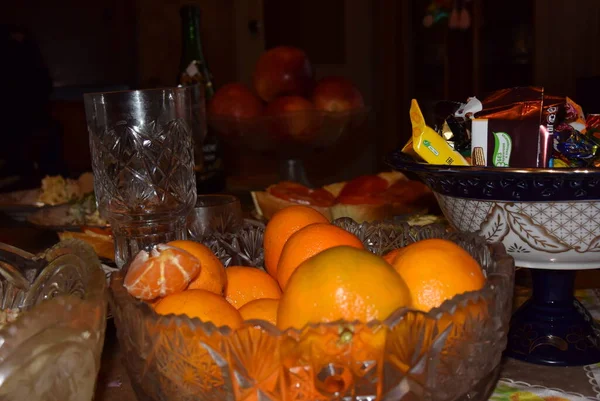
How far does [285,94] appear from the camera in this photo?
4.64 feet

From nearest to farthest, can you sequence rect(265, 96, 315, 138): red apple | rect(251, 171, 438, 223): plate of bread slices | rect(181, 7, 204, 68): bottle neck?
rect(251, 171, 438, 223): plate of bread slices < rect(265, 96, 315, 138): red apple < rect(181, 7, 204, 68): bottle neck

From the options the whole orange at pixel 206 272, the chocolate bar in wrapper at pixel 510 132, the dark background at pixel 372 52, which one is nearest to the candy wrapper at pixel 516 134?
the chocolate bar in wrapper at pixel 510 132

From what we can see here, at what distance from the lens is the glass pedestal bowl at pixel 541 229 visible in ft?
1.78

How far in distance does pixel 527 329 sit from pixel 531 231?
107 millimetres

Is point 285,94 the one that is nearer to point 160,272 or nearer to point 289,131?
point 289,131

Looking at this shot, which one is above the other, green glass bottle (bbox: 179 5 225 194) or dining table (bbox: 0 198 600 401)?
green glass bottle (bbox: 179 5 225 194)

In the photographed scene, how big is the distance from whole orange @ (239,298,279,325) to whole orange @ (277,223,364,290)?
0.03m

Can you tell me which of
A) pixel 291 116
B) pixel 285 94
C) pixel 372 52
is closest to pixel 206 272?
pixel 291 116

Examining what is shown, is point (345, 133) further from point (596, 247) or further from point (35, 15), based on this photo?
point (35, 15)

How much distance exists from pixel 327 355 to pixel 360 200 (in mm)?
724

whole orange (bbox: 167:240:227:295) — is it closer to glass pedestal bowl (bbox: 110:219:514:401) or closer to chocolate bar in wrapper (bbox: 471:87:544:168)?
glass pedestal bowl (bbox: 110:219:514:401)

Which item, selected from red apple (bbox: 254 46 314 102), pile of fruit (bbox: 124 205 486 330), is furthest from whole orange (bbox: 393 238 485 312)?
red apple (bbox: 254 46 314 102)

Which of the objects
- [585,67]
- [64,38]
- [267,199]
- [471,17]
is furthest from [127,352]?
[64,38]

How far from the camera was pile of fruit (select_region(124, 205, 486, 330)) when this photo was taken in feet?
1.27
